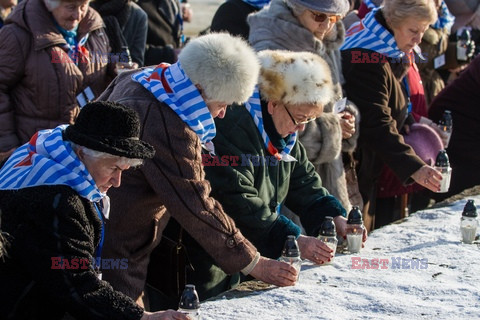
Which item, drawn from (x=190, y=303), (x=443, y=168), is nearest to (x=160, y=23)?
(x=443, y=168)

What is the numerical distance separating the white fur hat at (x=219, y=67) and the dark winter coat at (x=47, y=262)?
908 mm

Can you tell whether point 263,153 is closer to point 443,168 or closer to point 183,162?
point 183,162

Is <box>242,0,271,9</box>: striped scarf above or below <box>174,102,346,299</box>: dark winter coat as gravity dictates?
above

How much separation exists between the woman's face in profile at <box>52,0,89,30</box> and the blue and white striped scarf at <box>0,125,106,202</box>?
2.22 meters

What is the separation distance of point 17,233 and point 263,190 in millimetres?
1696

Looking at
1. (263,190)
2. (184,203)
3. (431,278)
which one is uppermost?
(184,203)

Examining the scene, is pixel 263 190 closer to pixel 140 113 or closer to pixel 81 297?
pixel 140 113

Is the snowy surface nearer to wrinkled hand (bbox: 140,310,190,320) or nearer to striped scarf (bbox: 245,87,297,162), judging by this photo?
wrinkled hand (bbox: 140,310,190,320)

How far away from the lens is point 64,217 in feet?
10.3

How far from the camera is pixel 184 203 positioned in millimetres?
3809

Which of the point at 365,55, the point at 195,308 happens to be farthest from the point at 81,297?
the point at 365,55

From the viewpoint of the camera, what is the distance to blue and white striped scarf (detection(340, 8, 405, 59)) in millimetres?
5965

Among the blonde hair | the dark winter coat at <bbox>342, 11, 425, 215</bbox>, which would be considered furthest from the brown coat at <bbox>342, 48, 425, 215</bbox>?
the blonde hair

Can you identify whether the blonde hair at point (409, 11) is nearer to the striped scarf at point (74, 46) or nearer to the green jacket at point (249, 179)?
the green jacket at point (249, 179)
